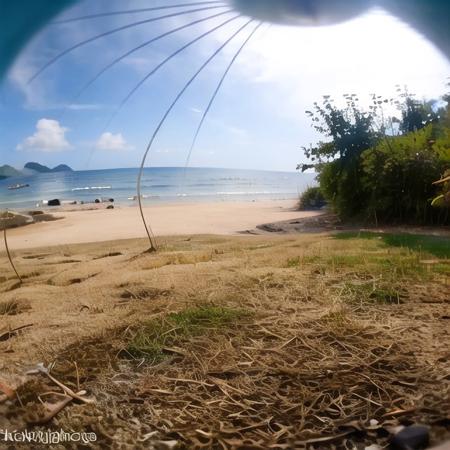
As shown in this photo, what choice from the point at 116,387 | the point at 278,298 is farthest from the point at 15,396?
the point at 278,298

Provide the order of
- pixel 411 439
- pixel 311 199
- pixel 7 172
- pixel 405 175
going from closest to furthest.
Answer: pixel 411 439 < pixel 7 172 < pixel 405 175 < pixel 311 199

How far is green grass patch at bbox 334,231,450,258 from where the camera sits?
1.01 metres

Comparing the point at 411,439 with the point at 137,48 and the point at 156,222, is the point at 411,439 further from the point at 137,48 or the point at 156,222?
the point at 137,48

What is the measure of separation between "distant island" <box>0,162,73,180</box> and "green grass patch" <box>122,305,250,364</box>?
371 millimetres

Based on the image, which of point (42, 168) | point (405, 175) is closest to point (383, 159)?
point (405, 175)

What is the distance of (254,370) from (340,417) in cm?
18

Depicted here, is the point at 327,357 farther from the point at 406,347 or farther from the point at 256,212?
the point at 256,212

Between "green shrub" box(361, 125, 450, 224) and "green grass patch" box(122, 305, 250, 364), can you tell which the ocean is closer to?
"green shrub" box(361, 125, 450, 224)

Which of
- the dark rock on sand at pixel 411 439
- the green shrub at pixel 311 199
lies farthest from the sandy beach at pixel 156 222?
the dark rock on sand at pixel 411 439

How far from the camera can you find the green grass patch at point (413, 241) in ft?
3.32

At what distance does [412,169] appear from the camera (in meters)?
0.98

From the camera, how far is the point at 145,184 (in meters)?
0.87

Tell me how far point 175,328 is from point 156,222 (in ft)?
0.88

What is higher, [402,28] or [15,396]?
[402,28]
